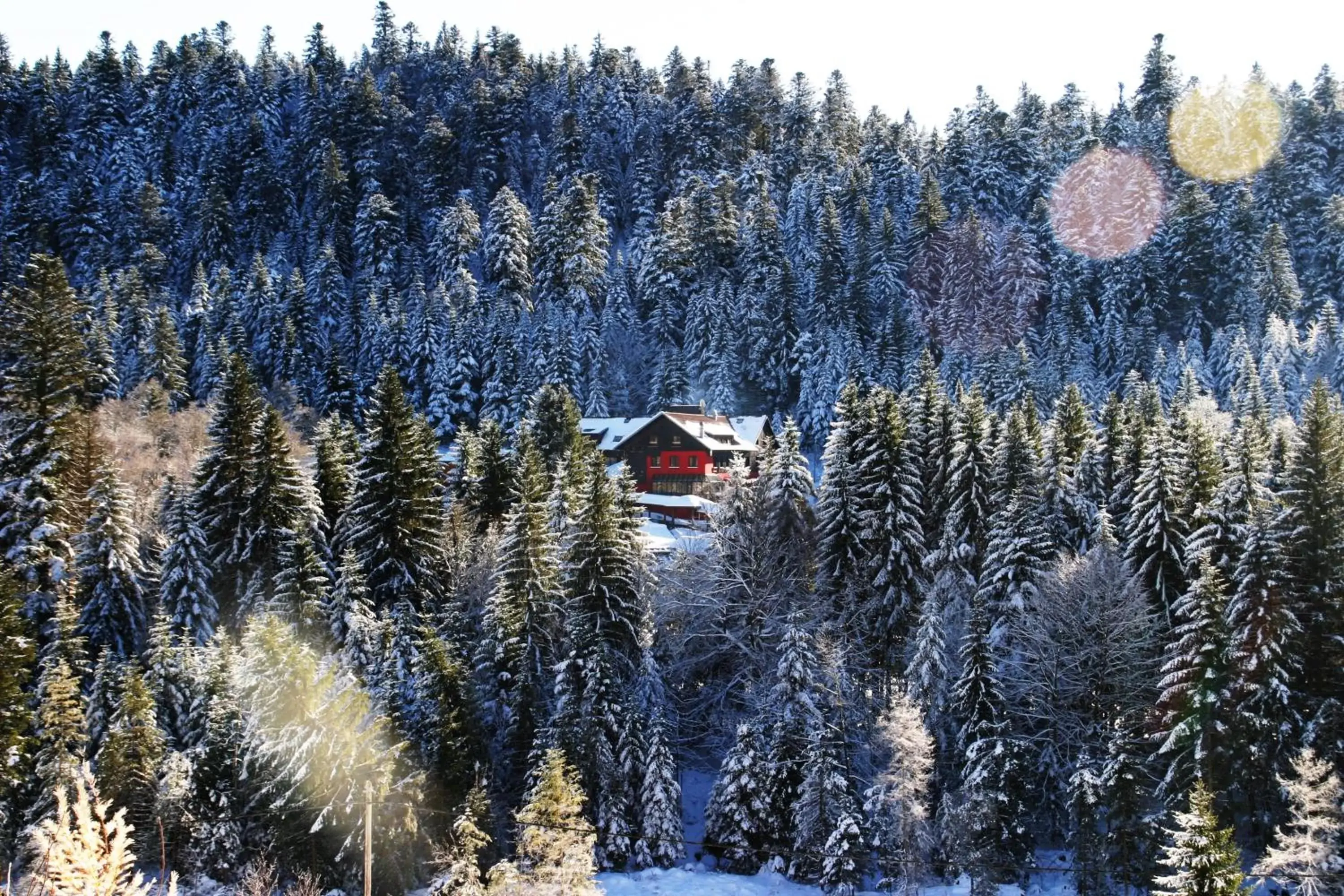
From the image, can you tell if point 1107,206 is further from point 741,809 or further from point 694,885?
point 694,885

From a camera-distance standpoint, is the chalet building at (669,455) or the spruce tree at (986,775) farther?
the chalet building at (669,455)

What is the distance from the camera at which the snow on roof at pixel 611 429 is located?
67188 millimetres

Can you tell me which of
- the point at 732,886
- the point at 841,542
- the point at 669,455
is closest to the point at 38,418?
the point at 732,886

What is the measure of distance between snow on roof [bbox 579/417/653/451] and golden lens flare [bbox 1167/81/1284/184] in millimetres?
67335

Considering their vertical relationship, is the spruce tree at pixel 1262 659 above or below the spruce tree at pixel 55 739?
above

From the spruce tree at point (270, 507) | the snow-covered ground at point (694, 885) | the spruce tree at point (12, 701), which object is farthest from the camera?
the spruce tree at point (270, 507)

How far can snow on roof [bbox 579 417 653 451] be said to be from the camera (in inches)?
2645

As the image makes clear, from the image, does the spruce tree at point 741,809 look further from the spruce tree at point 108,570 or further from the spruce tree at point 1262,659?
the spruce tree at point 108,570

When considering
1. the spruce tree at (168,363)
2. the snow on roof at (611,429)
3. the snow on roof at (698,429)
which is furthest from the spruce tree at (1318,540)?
the spruce tree at (168,363)

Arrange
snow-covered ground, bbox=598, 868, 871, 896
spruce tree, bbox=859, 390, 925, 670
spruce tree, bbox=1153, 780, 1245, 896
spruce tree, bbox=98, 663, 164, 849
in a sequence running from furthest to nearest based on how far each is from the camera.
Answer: spruce tree, bbox=859, 390, 925, 670
spruce tree, bbox=98, 663, 164, 849
snow-covered ground, bbox=598, 868, 871, 896
spruce tree, bbox=1153, 780, 1245, 896

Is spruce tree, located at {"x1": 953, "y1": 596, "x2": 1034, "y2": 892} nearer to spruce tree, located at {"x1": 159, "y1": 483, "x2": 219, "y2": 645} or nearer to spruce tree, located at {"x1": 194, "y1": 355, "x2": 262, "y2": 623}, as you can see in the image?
spruce tree, located at {"x1": 159, "y1": 483, "x2": 219, "y2": 645}

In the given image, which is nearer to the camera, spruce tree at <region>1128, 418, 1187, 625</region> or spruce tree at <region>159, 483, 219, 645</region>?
spruce tree at <region>1128, 418, 1187, 625</region>

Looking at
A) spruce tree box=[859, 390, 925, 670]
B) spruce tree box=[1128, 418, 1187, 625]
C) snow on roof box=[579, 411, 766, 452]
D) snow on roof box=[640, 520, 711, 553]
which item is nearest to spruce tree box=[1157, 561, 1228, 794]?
spruce tree box=[1128, 418, 1187, 625]

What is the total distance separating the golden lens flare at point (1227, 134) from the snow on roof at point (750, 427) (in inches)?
2238
